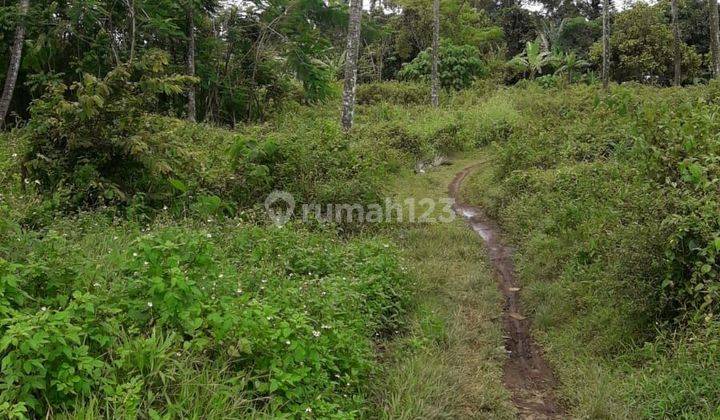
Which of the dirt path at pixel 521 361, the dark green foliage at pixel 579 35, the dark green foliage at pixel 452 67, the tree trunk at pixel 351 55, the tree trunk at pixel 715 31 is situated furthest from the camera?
the dark green foliage at pixel 579 35

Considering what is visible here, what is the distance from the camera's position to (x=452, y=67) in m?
27.6

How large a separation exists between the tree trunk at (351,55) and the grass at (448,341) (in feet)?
16.5

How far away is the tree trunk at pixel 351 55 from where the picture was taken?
41.2ft

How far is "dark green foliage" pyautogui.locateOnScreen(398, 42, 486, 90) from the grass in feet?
64.1

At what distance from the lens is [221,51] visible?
57.1ft

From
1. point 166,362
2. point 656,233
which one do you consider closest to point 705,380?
point 656,233

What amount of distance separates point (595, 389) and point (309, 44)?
15119mm

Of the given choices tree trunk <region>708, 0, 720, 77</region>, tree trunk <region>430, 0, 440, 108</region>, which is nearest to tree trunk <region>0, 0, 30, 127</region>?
tree trunk <region>430, 0, 440, 108</region>

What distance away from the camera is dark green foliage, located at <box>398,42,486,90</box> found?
27.4 meters

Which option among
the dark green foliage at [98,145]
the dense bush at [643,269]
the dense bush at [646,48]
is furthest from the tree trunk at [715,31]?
the dark green foliage at [98,145]

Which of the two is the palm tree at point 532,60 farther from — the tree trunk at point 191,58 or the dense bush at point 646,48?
the tree trunk at point 191,58

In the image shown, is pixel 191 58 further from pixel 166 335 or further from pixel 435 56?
pixel 166 335

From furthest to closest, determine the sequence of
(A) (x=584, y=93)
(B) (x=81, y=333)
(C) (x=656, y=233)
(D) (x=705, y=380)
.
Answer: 1. (A) (x=584, y=93)
2. (C) (x=656, y=233)
3. (D) (x=705, y=380)
4. (B) (x=81, y=333)

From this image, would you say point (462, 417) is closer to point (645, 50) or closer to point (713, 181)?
point (713, 181)
